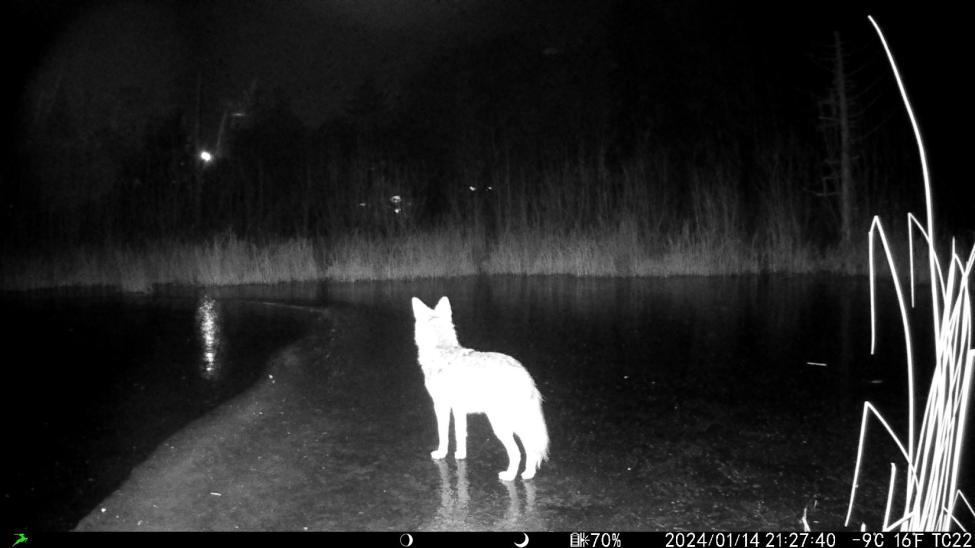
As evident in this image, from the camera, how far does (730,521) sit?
359 centimetres

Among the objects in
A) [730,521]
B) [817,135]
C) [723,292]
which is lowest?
[730,521]

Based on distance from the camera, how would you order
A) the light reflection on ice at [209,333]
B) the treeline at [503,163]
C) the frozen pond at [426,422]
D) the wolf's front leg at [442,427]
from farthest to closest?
1. the treeline at [503,163]
2. the light reflection on ice at [209,333]
3. the wolf's front leg at [442,427]
4. the frozen pond at [426,422]

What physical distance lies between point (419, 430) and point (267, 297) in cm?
902

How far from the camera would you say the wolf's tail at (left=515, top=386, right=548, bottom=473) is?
157 inches

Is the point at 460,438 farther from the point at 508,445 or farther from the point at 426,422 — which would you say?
the point at 426,422

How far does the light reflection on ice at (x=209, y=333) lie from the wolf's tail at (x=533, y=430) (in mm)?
3919

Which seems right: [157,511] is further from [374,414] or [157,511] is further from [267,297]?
[267,297]

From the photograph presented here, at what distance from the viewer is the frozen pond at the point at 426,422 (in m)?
3.81

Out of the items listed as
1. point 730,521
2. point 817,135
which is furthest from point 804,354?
point 817,135

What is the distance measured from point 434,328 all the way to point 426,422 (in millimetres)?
926

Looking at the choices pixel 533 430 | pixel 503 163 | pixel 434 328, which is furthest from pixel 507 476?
pixel 503 163

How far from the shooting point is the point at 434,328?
191 inches

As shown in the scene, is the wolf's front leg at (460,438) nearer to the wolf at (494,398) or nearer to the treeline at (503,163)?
the wolf at (494,398)

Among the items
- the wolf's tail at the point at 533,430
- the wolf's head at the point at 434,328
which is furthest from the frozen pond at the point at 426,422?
the wolf's head at the point at 434,328
